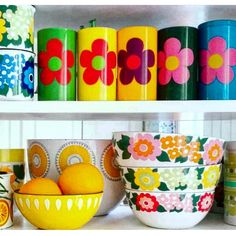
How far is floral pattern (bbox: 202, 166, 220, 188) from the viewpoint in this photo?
778 mm

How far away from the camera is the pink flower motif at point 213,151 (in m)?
0.77

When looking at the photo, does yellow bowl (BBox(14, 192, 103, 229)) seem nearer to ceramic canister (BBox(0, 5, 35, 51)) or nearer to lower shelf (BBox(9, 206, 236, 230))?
lower shelf (BBox(9, 206, 236, 230))

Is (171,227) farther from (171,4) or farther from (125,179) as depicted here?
(171,4)

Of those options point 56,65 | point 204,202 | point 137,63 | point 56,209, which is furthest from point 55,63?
point 204,202

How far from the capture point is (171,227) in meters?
0.78

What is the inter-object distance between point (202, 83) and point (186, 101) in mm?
57

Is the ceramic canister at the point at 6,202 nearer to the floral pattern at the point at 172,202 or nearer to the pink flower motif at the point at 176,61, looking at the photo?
the floral pattern at the point at 172,202

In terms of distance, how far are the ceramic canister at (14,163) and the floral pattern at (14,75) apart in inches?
6.7

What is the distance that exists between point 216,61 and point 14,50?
33 cm

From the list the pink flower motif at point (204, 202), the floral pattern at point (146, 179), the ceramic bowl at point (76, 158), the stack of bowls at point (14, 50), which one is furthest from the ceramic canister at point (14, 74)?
the pink flower motif at point (204, 202)

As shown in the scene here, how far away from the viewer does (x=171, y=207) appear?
770mm

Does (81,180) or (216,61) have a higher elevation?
(216,61)

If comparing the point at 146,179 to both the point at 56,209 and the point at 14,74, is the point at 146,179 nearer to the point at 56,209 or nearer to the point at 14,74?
the point at 56,209
